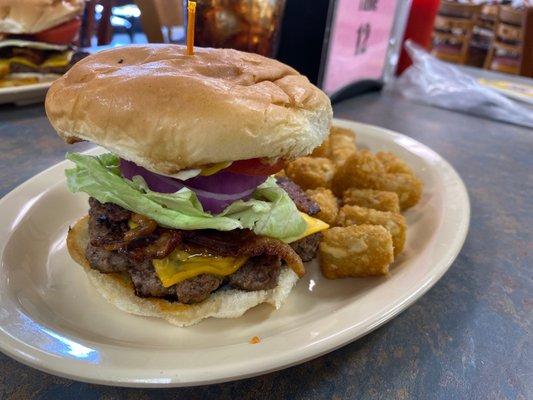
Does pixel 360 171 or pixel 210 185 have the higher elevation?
pixel 210 185

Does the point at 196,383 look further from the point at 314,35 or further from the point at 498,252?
the point at 314,35

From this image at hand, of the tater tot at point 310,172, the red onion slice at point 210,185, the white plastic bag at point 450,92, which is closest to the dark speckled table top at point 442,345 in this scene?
the red onion slice at point 210,185

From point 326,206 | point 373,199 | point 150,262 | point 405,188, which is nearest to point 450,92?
point 405,188

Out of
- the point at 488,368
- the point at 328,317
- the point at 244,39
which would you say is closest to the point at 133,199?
the point at 328,317

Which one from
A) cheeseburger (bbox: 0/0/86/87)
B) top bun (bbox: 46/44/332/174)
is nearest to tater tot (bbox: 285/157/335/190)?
top bun (bbox: 46/44/332/174)

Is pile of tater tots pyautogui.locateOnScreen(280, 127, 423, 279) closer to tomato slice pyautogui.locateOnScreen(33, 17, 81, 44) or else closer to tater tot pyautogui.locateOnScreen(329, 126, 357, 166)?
tater tot pyautogui.locateOnScreen(329, 126, 357, 166)

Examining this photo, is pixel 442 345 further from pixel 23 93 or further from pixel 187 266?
pixel 23 93

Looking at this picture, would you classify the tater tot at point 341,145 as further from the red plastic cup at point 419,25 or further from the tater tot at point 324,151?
the red plastic cup at point 419,25
